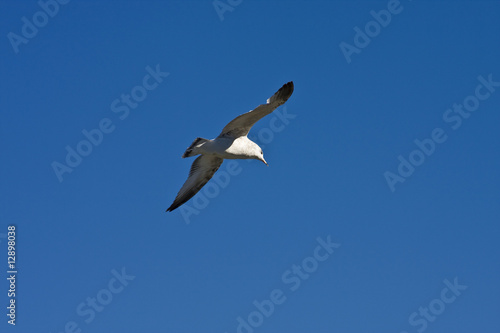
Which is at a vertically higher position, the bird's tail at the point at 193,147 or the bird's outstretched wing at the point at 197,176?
the bird's outstretched wing at the point at 197,176

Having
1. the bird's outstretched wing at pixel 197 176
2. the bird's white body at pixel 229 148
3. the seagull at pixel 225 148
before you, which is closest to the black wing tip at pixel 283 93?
the seagull at pixel 225 148

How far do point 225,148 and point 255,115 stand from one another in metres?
1.41

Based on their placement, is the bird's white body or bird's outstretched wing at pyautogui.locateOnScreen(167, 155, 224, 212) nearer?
the bird's white body

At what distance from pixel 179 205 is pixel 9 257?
5249mm

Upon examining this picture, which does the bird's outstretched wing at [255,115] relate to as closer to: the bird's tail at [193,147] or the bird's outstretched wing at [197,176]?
the bird's tail at [193,147]

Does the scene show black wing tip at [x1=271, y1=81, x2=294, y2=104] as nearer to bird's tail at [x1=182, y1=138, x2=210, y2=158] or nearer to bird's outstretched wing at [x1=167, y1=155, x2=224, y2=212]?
bird's tail at [x1=182, y1=138, x2=210, y2=158]

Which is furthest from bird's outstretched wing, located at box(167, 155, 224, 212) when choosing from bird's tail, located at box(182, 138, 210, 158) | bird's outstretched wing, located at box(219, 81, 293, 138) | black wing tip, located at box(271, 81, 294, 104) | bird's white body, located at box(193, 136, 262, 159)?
black wing tip, located at box(271, 81, 294, 104)

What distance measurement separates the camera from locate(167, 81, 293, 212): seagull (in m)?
23.0

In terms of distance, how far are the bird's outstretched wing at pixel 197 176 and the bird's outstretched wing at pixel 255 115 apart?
211 cm

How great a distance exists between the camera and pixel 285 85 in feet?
74.9

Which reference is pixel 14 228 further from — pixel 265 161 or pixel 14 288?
pixel 265 161

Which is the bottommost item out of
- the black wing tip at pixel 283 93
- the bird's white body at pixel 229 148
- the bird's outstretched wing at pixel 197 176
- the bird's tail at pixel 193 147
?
the black wing tip at pixel 283 93

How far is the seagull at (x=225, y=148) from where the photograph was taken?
2305 centimetres

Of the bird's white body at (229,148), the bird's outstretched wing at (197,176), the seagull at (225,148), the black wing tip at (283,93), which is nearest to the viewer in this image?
the black wing tip at (283,93)
